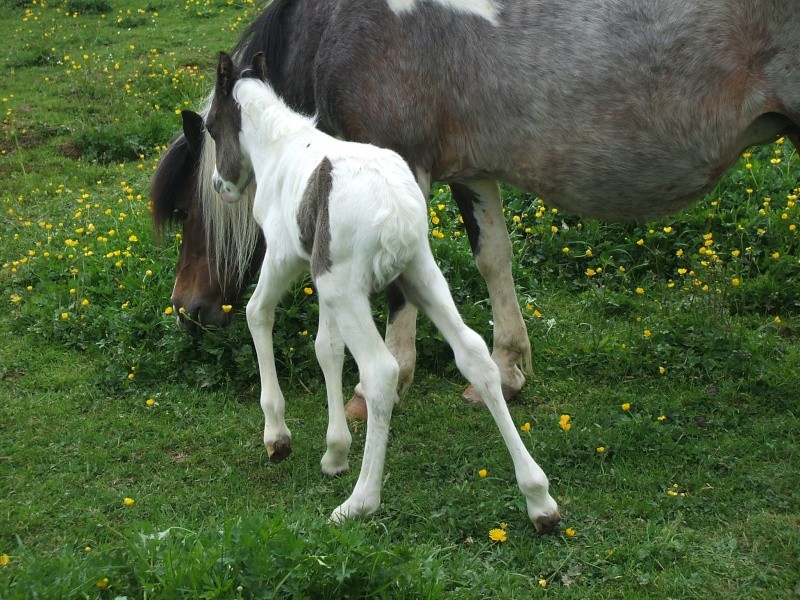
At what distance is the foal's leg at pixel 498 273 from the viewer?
509 cm

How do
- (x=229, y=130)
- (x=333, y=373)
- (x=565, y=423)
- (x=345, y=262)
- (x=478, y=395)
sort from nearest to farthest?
(x=345, y=262) → (x=333, y=373) → (x=229, y=130) → (x=565, y=423) → (x=478, y=395)

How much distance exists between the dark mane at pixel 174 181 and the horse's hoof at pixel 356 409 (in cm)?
142

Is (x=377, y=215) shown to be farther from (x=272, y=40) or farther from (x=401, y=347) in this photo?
(x=272, y=40)

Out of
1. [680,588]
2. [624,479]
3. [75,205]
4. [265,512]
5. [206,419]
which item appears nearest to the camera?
[680,588]

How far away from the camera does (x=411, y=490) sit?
4250 millimetres

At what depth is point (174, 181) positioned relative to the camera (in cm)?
527

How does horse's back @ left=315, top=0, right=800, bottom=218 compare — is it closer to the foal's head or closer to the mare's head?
the foal's head

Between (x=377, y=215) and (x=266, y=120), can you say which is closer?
(x=377, y=215)

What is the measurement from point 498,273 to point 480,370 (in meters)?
1.55

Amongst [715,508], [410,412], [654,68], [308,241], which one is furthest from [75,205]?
[715,508]

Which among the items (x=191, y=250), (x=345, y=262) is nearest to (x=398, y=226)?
(x=345, y=262)

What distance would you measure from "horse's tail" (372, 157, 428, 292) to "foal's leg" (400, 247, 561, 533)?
6.3 inches

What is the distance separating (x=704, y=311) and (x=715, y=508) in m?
1.66

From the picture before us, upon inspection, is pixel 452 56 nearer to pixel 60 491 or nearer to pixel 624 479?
pixel 624 479
